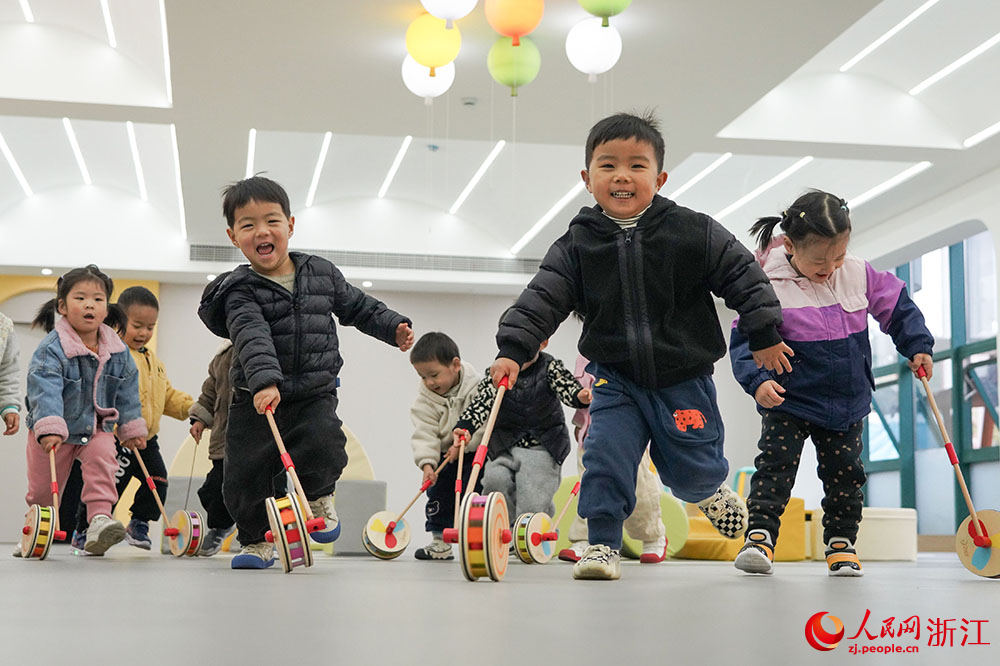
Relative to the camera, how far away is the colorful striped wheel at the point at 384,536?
5.56m

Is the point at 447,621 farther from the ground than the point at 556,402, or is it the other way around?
the point at 556,402

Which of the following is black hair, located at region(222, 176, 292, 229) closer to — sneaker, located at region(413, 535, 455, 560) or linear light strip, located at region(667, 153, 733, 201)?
sneaker, located at region(413, 535, 455, 560)

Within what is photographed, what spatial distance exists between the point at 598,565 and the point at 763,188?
833 cm

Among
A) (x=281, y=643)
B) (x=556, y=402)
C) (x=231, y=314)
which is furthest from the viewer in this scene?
(x=556, y=402)

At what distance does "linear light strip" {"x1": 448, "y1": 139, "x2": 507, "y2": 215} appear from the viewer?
32.7 ft

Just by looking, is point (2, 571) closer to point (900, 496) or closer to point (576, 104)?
point (576, 104)

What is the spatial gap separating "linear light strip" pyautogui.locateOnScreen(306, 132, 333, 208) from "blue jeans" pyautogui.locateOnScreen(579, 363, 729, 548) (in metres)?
7.31

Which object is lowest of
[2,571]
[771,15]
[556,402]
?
Result: [2,571]

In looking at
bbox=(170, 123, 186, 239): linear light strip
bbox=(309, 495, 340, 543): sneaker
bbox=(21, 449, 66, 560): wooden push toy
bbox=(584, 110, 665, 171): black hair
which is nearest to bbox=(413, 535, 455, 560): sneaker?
bbox=(309, 495, 340, 543): sneaker

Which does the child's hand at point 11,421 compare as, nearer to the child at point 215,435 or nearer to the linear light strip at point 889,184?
the child at point 215,435

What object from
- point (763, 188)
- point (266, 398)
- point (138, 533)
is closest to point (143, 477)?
point (138, 533)

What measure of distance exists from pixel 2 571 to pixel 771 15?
512 cm

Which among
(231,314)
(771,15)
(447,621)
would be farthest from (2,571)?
(771,15)

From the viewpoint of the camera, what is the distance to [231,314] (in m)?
3.72
